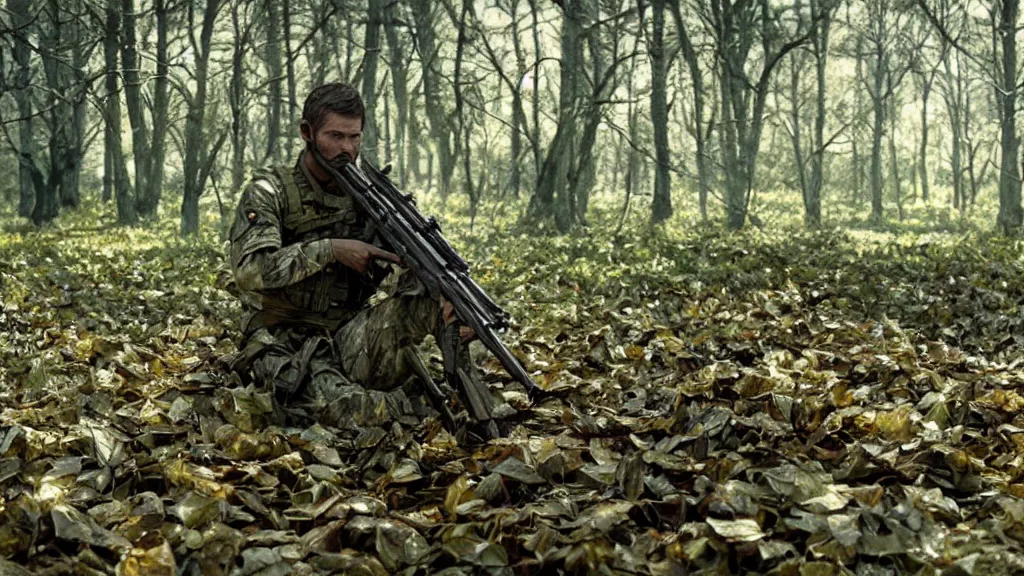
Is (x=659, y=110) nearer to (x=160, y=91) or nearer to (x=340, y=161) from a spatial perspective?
(x=160, y=91)

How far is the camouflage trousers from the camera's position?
13.0ft

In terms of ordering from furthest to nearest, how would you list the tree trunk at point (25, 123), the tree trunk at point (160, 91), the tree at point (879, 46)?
the tree at point (879, 46)
the tree trunk at point (25, 123)
the tree trunk at point (160, 91)

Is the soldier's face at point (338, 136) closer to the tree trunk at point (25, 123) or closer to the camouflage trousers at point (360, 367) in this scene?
the camouflage trousers at point (360, 367)

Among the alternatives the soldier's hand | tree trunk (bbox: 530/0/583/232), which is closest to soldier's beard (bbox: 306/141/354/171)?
the soldier's hand

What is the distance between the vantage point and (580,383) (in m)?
4.77

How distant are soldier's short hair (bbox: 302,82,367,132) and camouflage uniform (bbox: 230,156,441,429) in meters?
0.32

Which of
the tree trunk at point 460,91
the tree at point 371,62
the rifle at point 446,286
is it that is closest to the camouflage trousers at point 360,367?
the rifle at point 446,286

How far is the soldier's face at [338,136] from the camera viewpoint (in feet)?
13.4

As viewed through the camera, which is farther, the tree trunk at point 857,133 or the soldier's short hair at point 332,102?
the tree trunk at point 857,133

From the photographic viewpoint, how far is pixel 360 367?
13.5 ft

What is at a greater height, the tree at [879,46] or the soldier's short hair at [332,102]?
the tree at [879,46]

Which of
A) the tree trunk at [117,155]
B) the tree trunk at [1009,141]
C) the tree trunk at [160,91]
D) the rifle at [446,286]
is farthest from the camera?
the tree trunk at [117,155]

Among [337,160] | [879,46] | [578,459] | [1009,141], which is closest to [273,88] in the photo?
[1009,141]

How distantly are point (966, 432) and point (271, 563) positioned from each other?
2658 mm
